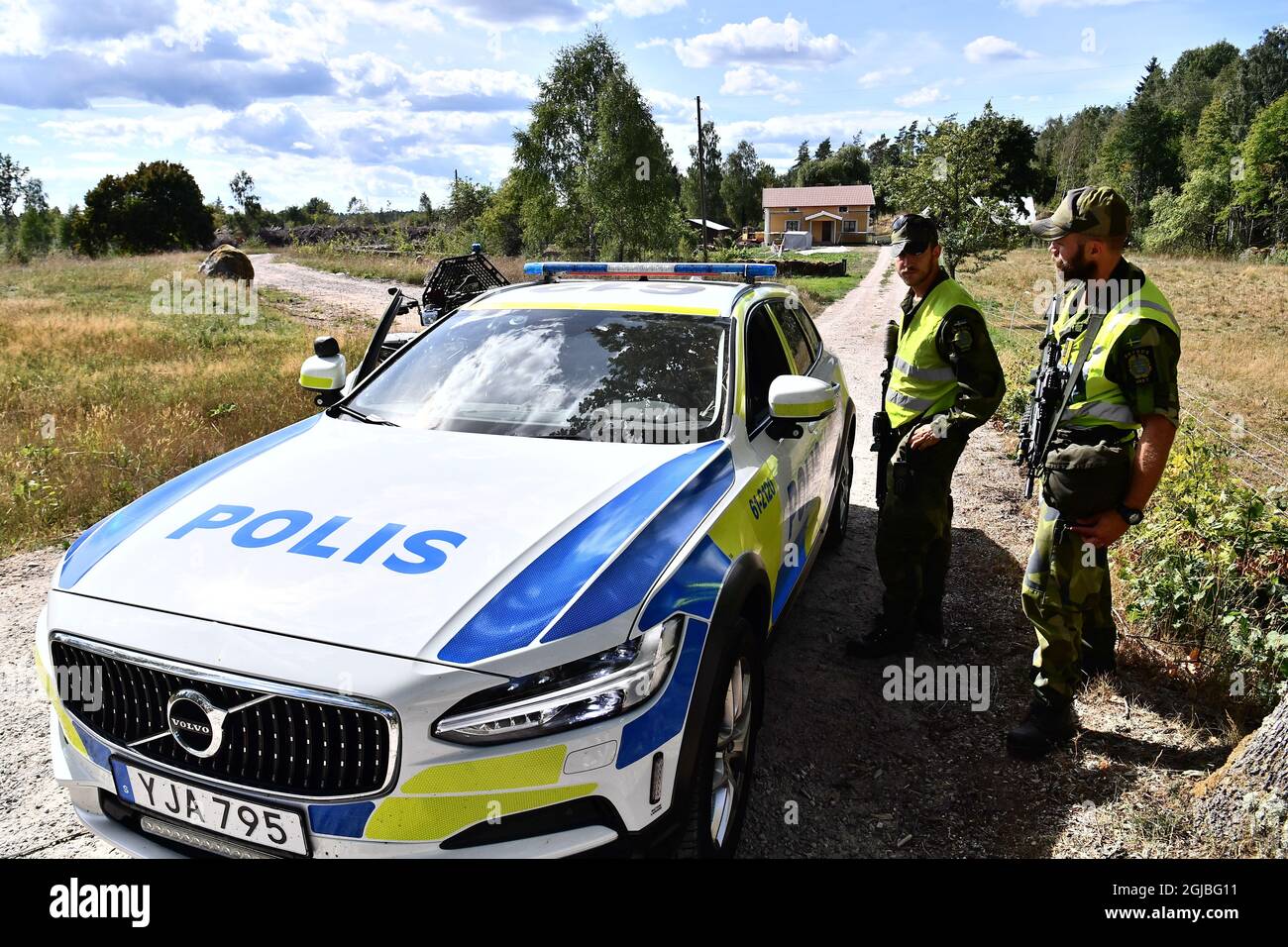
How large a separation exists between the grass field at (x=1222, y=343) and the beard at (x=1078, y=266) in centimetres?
410

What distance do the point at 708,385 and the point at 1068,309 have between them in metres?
1.50

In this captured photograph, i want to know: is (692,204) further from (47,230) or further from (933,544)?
(933,544)

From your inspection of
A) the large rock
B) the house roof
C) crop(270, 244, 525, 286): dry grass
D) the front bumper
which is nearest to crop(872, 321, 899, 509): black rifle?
the front bumper

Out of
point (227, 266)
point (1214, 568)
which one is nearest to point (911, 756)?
point (1214, 568)

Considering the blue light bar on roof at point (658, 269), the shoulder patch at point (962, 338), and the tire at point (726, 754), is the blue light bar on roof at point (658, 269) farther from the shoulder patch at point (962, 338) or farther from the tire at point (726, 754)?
the tire at point (726, 754)

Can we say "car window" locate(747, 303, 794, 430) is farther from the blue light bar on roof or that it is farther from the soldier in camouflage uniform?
the soldier in camouflage uniform

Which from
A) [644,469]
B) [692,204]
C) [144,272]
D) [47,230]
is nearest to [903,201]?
[644,469]

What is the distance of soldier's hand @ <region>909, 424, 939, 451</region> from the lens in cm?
369

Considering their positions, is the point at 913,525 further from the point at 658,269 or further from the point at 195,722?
the point at 195,722

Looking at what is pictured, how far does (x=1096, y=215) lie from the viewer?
2980 mm

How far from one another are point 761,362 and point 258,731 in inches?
96.9

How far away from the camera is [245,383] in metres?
9.52
